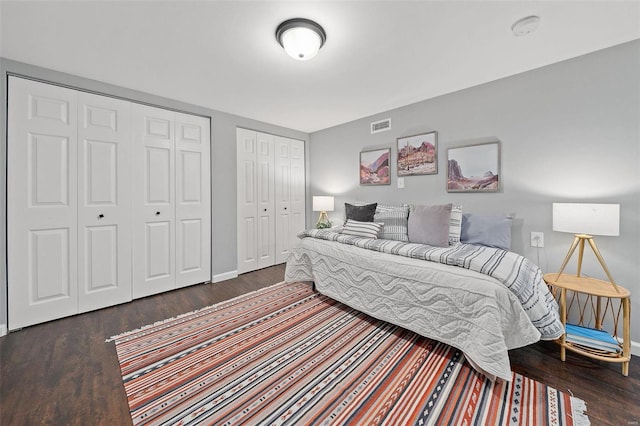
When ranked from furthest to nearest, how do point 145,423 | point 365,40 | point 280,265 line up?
point 280,265 → point 365,40 → point 145,423

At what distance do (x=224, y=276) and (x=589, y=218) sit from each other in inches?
144

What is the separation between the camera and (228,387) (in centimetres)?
149

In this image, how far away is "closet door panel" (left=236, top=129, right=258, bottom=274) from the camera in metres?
3.58

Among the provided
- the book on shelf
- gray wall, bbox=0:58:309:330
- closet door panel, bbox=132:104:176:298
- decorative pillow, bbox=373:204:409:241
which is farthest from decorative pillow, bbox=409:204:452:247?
closet door panel, bbox=132:104:176:298

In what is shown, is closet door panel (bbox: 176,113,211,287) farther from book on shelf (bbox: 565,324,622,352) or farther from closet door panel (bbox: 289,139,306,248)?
book on shelf (bbox: 565,324,622,352)

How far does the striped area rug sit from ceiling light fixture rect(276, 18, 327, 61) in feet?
7.08

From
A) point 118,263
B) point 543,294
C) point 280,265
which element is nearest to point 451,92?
point 543,294

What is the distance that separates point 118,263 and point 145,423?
1.93 m

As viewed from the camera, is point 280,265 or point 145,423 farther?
point 280,265

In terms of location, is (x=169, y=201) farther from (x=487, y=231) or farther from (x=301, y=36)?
(x=487, y=231)

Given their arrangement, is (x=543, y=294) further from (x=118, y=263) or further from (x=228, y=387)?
(x=118, y=263)

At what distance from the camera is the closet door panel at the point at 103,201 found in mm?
2414

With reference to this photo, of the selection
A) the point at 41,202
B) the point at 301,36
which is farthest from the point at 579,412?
the point at 41,202

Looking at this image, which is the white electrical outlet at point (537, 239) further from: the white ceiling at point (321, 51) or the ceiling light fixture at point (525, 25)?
the ceiling light fixture at point (525, 25)
